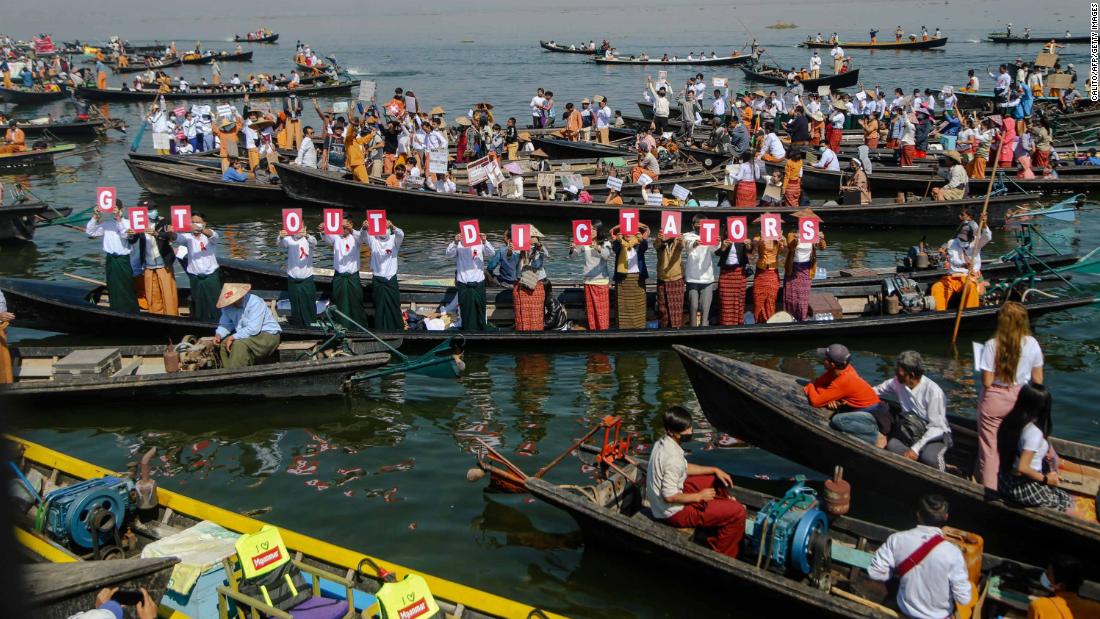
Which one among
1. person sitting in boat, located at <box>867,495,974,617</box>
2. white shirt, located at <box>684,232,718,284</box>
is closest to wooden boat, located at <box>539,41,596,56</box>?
white shirt, located at <box>684,232,718,284</box>

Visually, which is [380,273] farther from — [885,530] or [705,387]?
[885,530]

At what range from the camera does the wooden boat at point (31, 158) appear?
29.1 meters

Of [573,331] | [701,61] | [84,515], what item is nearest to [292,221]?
[573,331]

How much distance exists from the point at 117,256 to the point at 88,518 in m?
7.42

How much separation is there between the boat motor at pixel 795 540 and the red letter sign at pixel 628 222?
21.1 ft

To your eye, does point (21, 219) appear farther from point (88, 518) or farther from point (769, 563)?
point (769, 563)

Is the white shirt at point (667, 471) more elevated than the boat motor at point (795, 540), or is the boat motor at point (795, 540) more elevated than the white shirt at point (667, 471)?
the white shirt at point (667, 471)

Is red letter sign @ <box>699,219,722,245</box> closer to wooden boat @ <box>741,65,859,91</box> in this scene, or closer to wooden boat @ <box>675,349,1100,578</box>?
wooden boat @ <box>675,349,1100,578</box>

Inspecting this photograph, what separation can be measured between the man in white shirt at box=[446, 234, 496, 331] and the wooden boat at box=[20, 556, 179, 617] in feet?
22.5

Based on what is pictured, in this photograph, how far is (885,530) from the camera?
8.09m

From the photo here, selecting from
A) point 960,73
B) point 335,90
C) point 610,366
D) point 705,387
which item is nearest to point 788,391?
point 705,387

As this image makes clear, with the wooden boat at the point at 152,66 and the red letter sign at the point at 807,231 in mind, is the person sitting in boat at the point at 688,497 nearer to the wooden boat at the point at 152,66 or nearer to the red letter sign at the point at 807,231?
the red letter sign at the point at 807,231

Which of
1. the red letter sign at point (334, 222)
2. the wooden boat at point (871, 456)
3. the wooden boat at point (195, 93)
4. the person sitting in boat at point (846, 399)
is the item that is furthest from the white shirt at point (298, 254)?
the wooden boat at point (195, 93)

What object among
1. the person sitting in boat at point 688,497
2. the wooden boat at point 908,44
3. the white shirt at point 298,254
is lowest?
the person sitting in boat at point 688,497
